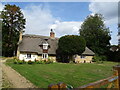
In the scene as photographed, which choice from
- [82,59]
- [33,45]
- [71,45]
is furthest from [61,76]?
[82,59]

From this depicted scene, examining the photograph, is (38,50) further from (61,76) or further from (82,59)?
(61,76)

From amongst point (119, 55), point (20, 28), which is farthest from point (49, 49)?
point (119, 55)

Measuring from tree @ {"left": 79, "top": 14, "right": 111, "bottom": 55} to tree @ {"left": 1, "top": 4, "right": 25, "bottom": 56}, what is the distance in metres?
22.0

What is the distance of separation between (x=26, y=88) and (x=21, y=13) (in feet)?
108

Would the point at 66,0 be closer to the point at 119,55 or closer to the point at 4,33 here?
the point at 4,33

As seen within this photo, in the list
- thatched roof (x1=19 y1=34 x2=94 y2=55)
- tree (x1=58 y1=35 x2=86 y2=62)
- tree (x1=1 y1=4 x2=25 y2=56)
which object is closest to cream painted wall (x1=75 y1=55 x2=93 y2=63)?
thatched roof (x1=19 y1=34 x2=94 y2=55)

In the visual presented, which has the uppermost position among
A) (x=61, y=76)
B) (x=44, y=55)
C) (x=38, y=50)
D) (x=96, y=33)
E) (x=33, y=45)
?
(x=96, y=33)

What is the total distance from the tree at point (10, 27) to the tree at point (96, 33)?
22.0 meters

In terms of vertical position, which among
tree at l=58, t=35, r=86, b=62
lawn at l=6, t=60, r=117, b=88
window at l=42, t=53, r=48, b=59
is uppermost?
tree at l=58, t=35, r=86, b=62

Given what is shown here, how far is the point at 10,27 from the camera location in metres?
36.0

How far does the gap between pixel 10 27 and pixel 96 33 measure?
26951 millimetres

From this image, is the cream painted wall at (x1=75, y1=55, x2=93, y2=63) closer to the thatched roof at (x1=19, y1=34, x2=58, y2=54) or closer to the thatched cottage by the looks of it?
the thatched cottage

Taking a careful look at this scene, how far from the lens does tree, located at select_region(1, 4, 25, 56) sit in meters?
35.3

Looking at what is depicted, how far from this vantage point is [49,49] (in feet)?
109
